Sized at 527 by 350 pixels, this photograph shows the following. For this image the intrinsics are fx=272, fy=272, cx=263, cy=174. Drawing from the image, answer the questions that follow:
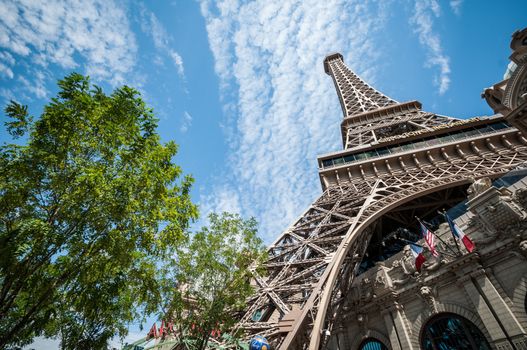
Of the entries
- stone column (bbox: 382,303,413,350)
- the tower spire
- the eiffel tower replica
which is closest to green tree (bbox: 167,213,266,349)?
the eiffel tower replica

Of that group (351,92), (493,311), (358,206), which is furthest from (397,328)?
(351,92)

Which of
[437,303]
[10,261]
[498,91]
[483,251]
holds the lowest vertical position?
[10,261]

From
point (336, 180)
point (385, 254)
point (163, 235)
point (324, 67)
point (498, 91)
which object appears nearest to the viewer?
point (163, 235)

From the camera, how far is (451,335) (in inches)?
507

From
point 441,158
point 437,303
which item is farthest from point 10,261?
point 441,158

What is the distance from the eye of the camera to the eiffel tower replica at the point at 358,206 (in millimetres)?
11523

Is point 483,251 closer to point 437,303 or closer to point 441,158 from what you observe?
point 437,303

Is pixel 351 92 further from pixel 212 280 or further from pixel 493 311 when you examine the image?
pixel 212 280

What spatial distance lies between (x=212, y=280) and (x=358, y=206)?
13.6 m

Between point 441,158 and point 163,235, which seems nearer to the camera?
point 163,235

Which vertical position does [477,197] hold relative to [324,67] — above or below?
below

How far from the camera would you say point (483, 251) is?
12.7m

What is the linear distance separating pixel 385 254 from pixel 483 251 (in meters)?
13.3

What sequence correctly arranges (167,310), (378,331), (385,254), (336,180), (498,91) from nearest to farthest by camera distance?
(167,310), (498,91), (378,331), (385,254), (336,180)
